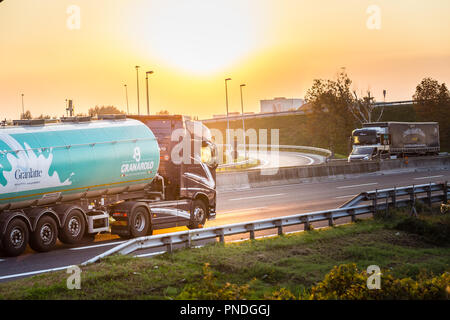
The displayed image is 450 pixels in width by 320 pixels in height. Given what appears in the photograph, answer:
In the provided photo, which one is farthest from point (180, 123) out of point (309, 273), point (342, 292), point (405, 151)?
point (405, 151)

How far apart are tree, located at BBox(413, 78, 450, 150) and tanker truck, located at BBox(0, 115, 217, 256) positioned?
93.0m

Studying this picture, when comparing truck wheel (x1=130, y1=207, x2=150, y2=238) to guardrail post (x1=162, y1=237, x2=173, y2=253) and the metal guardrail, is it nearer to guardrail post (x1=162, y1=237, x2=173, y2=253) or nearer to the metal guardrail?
the metal guardrail

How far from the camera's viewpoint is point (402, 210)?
19.9 m

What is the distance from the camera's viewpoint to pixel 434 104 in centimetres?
10931

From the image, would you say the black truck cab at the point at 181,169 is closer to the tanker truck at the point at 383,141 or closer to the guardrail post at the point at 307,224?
the guardrail post at the point at 307,224

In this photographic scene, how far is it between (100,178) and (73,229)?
1.59m

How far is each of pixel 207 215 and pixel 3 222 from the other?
25.5ft

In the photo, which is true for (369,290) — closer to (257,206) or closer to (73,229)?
(73,229)

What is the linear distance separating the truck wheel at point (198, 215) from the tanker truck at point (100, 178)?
0.03 m

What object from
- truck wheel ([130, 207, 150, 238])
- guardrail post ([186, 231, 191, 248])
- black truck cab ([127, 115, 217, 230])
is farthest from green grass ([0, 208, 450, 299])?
black truck cab ([127, 115, 217, 230])

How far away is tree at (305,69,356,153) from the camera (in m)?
104

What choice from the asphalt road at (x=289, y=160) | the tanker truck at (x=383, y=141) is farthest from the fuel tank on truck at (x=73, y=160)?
the asphalt road at (x=289, y=160)
